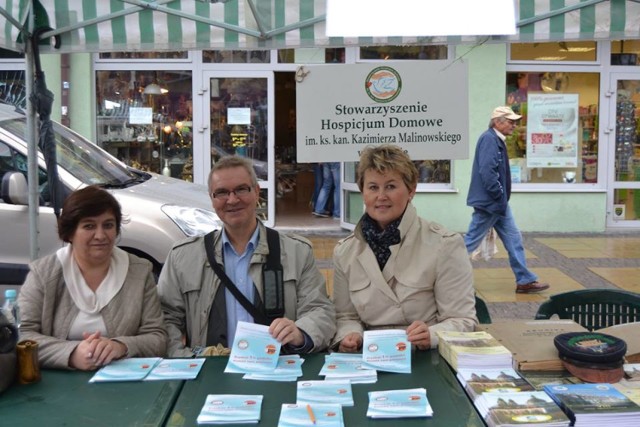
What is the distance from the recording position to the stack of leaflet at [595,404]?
216cm

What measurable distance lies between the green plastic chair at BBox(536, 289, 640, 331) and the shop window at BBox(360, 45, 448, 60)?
7779mm

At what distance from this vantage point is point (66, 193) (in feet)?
18.5

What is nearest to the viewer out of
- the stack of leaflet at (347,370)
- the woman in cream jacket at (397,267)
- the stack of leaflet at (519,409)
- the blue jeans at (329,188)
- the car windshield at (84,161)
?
the stack of leaflet at (519,409)

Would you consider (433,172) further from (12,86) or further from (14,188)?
(14,188)

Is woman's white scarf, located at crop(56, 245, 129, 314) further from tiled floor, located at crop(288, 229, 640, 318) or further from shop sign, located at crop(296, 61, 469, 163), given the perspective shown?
tiled floor, located at crop(288, 229, 640, 318)

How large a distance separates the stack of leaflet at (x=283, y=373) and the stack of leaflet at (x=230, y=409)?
0.19 metres

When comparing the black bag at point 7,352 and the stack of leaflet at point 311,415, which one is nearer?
the stack of leaflet at point 311,415

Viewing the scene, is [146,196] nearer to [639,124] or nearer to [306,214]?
[306,214]

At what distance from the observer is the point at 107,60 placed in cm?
1100

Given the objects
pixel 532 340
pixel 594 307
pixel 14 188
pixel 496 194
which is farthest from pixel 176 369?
pixel 496 194

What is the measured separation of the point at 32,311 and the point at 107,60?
342 inches

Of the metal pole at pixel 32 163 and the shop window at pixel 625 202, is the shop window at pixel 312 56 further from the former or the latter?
the metal pole at pixel 32 163

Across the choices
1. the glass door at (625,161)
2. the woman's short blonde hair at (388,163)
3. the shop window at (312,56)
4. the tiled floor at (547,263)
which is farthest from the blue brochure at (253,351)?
the glass door at (625,161)

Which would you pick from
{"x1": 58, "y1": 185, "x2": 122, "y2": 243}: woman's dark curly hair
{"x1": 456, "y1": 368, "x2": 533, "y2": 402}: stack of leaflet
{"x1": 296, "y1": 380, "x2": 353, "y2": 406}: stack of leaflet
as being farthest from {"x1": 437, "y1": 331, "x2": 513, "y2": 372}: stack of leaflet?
{"x1": 58, "y1": 185, "x2": 122, "y2": 243}: woman's dark curly hair
